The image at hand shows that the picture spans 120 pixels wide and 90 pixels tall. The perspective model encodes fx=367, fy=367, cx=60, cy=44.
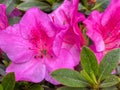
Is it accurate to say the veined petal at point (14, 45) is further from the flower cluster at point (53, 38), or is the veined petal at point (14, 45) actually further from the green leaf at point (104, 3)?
the green leaf at point (104, 3)

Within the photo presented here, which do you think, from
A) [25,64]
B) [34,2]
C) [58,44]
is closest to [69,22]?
[58,44]

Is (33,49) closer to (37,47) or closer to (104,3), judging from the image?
(37,47)

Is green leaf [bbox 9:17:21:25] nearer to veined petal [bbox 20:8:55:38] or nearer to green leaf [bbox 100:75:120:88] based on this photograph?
veined petal [bbox 20:8:55:38]

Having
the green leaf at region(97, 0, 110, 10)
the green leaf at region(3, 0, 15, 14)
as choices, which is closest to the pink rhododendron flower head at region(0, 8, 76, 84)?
the green leaf at region(3, 0, 15, 14)

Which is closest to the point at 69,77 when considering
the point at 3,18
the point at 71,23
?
the point at 71,23

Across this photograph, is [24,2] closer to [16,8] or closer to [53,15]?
[16,8]

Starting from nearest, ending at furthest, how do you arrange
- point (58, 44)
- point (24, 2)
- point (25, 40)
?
point (58, 44) < point (25, 40) < point (24, 2)
